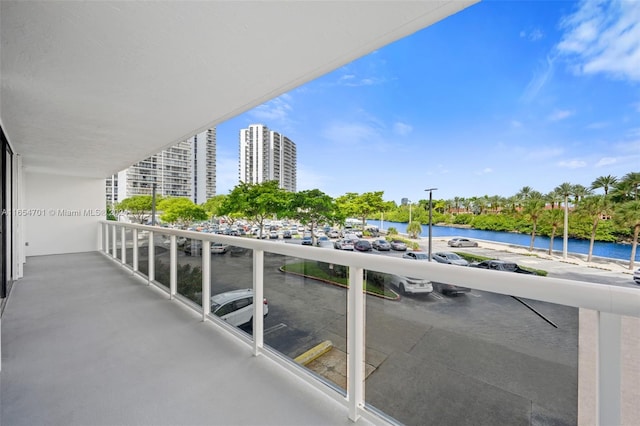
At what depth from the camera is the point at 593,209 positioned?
10.7 metres

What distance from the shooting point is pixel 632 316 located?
77 centimetres

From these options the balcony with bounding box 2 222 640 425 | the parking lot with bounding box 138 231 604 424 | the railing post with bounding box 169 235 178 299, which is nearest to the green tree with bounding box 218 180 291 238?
the railing post with bounding box 169 235 178 299

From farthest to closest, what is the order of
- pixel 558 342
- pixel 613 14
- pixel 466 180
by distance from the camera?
pixel 466 180
pixel 613 14
pixel 558 342

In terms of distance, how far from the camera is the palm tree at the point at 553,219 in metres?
13.5

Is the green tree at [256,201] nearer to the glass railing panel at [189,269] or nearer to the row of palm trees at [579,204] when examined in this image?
the row of palm trees at [579,204]

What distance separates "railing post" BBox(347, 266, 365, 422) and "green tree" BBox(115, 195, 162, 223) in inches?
1112

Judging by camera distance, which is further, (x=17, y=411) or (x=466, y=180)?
(x=466, y=180)

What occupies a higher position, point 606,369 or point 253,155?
point 253,155

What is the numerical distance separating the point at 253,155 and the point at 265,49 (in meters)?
25.7

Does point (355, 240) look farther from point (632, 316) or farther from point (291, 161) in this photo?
point (632, 316)

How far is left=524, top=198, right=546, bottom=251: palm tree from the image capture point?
14844mm

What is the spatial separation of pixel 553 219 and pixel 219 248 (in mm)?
16893

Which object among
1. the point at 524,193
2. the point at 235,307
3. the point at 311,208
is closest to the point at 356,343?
the point at 235,307

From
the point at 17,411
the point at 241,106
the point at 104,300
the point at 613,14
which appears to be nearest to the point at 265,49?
the point at 241,106
